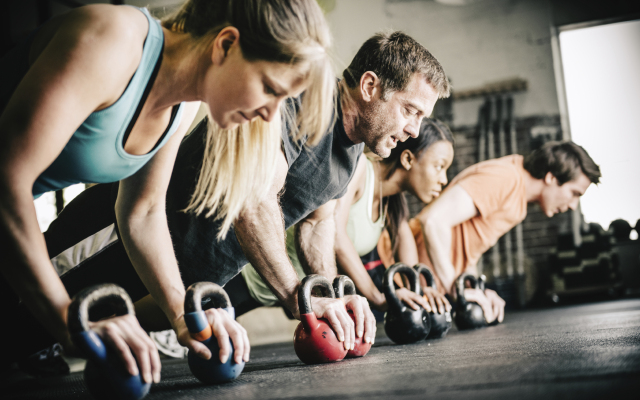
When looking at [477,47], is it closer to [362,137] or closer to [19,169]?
[362,137]

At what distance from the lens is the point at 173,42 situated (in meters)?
0.93

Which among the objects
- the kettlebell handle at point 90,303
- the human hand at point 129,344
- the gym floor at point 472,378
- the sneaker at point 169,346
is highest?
the kettlebell handle at point 90,303

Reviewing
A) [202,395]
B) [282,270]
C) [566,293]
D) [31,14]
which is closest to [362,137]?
[282,270]

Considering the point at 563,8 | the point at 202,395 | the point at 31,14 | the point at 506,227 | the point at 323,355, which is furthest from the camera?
the point at 563,8

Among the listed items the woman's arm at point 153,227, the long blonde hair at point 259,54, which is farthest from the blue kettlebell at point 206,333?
the long blonde hair at point 259,54

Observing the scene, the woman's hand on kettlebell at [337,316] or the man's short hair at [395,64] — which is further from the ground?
the man's short hair at [395,64]

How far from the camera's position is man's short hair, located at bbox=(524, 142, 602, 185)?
3035mm

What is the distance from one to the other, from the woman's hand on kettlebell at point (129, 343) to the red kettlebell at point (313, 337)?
51cm

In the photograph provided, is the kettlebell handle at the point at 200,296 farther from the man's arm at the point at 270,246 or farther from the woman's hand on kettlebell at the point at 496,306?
the woman's hand on kettlebell at the point at 496,306

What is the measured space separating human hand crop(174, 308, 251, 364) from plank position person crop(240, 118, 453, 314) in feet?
3.52

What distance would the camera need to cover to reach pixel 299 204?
154 cm

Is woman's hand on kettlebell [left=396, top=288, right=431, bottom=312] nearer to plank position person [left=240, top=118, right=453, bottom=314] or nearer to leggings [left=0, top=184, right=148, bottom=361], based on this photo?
plank position person [left=240, top=118, right=453, bottom=314]

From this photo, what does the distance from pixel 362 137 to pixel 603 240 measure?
12.8 feet

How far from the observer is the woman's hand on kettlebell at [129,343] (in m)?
0.69
